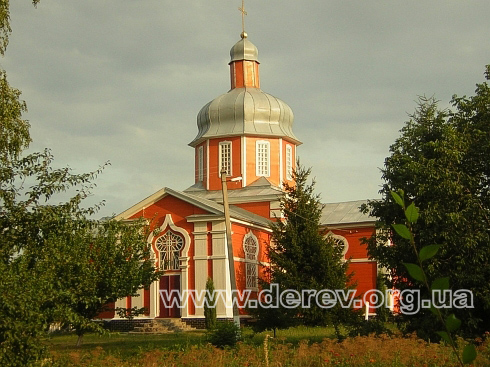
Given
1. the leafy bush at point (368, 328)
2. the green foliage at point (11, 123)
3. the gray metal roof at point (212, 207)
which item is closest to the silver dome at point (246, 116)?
the gray metal roof at point (212, 207)

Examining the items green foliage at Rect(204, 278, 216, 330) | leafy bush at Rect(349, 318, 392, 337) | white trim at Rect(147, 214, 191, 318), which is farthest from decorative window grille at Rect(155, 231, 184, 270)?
leafy bush at Rect(349, 318, 392, 337)

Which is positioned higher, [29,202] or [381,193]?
[381,193]

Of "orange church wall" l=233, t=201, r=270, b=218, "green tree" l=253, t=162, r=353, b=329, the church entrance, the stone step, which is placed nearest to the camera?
"green tree" l=253, t=162, r=353, b=329

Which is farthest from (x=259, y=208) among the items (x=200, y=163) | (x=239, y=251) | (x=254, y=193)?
(x=200, y=163)

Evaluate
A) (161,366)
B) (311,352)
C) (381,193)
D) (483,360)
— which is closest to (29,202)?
(161,366)

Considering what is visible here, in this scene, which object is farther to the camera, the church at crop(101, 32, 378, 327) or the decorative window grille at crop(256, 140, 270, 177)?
the decorative window grille at crop(256, 140, 270, 177)

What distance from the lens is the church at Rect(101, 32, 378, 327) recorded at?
25812mm

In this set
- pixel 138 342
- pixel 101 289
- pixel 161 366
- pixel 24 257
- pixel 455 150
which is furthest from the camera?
pixel 138 342

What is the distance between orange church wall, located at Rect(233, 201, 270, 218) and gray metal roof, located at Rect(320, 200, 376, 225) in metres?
3.50

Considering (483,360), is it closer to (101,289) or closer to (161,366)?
(161,366)

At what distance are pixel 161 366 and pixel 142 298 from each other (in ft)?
52.6

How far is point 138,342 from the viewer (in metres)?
19.7

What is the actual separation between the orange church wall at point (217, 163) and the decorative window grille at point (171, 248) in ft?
16.9

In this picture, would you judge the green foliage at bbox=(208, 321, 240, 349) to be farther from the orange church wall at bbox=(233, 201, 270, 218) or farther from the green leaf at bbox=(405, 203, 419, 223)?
the orange church wall at bbox=(233, 201, 270, 218)
